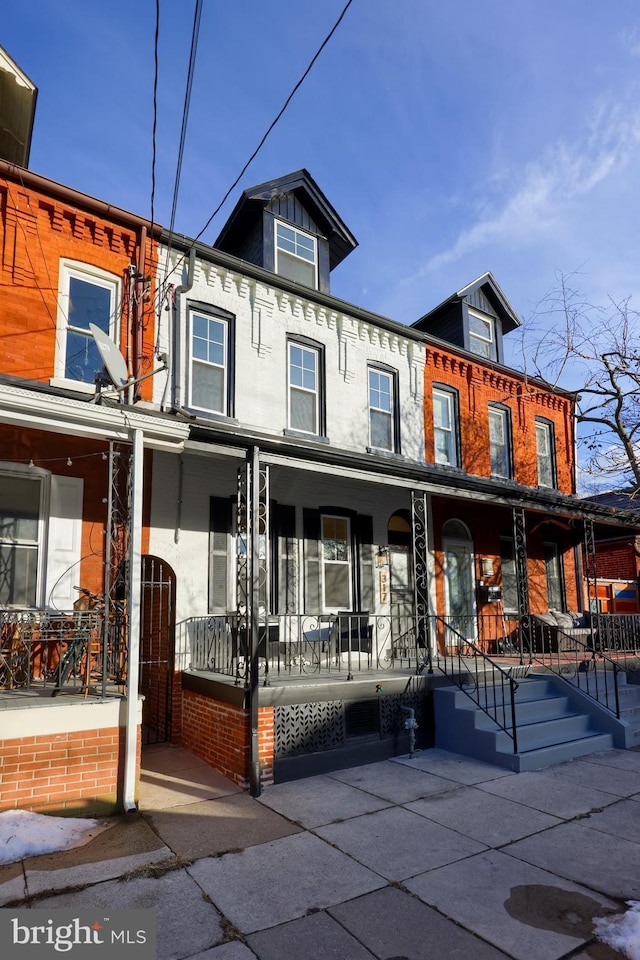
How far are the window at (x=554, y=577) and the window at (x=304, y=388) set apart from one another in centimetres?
792

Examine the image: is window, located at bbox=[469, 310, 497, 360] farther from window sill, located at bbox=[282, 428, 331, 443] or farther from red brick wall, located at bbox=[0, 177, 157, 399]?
red brick wall, located at bbox=[0, 177, 157, 399]

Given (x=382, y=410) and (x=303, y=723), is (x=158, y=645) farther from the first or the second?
(x=382, y=410)

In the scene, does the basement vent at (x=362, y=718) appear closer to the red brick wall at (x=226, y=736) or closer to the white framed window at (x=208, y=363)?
the red brick wall at (x=226, y=736)

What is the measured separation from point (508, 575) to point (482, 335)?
601 centimetres

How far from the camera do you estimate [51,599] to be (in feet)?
26.8

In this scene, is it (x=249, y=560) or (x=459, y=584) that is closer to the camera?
(x=249, y=560)

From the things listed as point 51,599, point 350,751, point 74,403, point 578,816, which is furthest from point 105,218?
point 578,816

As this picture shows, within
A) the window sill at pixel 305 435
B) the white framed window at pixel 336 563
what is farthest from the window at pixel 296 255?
the white framed window at pixel 336 563

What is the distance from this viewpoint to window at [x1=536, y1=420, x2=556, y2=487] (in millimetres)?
16094

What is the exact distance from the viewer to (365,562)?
1177cm

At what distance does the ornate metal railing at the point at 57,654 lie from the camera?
661 cm

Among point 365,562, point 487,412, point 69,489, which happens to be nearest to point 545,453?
point 487,412

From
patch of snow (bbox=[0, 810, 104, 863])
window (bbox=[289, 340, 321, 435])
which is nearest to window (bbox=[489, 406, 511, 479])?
window (bbox=[289, 340, 321, 435])

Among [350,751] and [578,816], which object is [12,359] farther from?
[578,816]
